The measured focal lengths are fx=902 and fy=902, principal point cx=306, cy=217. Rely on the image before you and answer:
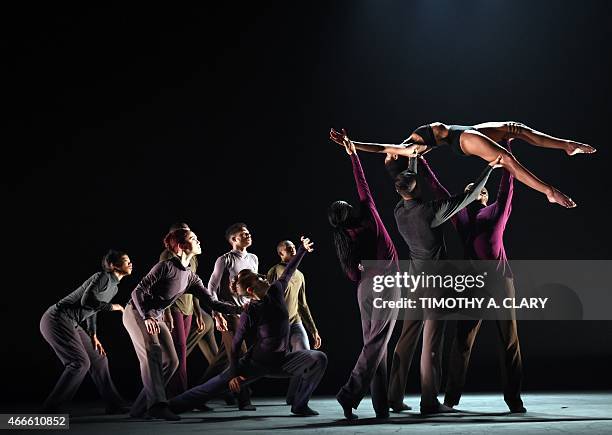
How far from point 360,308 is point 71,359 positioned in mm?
2081

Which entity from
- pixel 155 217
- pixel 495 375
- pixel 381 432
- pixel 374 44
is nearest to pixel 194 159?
pixel 155 217

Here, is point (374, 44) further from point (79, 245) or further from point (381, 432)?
point (381, 432)

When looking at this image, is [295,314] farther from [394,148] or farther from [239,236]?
[394,148]

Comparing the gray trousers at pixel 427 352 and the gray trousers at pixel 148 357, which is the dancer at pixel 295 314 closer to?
the gray trousers at pixel 427 352

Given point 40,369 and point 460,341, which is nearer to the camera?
point 460,341

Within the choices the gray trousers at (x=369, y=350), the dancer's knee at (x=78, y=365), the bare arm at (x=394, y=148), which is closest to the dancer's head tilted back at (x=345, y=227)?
the gray trousers at (x=369, y=350)

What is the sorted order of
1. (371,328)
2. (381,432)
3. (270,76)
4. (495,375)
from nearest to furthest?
(381,432)
(371,328)
(495,375)
(270,76)

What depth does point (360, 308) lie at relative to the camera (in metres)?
5.61

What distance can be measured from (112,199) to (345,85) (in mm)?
2736

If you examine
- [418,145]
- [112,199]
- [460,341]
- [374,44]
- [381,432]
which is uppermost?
[374,44]

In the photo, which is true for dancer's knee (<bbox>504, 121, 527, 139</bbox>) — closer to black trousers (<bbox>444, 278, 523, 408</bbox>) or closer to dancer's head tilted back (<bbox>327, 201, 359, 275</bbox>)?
black trousers (<bbox>444, 278, 523, 408</bbox>)

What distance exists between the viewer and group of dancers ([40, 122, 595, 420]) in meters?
5.57

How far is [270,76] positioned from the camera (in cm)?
961

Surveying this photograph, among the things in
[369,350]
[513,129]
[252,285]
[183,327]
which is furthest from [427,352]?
[183,327]
